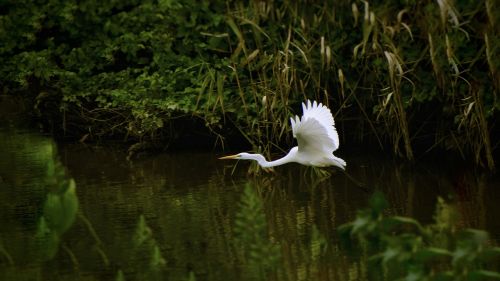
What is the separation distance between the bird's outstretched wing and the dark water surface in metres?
0.36

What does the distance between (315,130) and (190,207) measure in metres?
0.92

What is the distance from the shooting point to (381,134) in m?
8.37

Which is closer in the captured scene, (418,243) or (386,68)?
(418,243)

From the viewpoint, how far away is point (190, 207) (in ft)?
22.1

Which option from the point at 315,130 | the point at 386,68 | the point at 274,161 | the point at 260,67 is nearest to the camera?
the point at 315,130

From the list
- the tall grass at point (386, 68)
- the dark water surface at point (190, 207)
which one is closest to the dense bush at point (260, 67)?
the tall grass at point (386, 68)

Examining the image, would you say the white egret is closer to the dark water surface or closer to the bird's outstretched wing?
the bird's outstretched wing

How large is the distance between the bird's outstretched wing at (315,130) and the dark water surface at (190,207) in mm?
364

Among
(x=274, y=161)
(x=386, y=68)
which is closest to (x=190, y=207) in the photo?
(x=274, y=161)

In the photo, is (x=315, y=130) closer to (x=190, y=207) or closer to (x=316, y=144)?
(x=316, y=144)

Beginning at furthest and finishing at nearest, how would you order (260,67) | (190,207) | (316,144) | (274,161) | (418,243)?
1. (260,67)
2. (274,161)
3. (316,144)
4. (190,207)
5. (418,243)

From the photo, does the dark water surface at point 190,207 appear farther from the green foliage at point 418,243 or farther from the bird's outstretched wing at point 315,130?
the green foliage at point 418,243

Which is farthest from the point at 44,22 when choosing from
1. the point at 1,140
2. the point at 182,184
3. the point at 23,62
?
the point at 182,184

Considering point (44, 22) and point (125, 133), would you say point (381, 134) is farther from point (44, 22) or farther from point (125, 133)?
point (44, 22)
